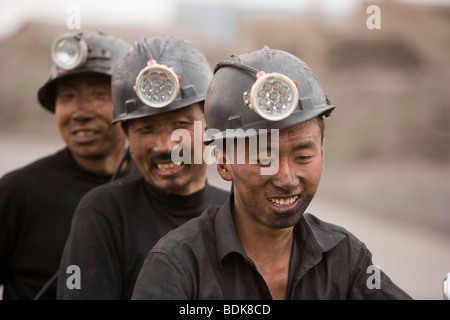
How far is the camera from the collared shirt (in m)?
2.33

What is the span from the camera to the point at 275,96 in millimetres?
2391

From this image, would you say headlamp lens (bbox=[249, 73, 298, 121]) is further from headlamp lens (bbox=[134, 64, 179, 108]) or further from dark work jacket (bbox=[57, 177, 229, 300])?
dark work jacket (bbox=[57, 177, 229, 300])

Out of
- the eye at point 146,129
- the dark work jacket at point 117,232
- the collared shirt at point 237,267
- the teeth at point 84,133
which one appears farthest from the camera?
the teeth at point 84,133

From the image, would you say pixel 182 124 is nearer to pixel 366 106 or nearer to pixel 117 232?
pixel 117 232

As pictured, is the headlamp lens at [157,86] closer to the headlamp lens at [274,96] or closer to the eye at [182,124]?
the eye at [182,124]

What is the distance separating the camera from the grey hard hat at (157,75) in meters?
3.31

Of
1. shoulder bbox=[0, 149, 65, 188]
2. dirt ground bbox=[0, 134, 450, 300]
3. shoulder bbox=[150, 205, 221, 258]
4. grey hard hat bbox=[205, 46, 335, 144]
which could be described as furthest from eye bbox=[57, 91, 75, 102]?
dirt ground bbox=[0, 134, 450, 300]

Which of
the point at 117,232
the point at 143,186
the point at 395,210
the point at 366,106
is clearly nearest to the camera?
the point at 117,232

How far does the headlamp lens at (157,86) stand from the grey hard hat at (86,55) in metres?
0.91

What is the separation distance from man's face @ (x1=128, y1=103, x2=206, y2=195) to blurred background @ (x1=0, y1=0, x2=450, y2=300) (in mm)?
4978

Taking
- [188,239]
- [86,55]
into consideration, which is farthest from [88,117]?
[188,239]

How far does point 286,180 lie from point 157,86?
1.18m

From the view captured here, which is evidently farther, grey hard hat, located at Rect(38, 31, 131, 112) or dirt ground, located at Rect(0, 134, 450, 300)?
dirt ground, located at Rect(0, 134, 450, 300)

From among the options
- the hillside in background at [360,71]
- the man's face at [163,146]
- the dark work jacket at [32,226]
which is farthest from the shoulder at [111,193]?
the hillside in background at [360,71]
